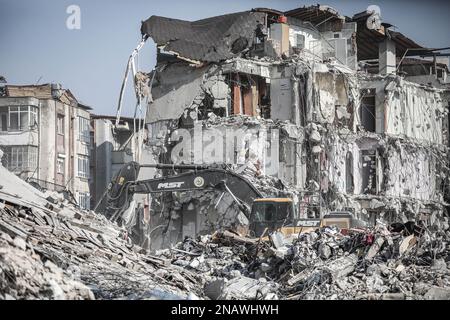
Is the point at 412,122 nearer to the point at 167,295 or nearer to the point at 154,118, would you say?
the point at 154,118

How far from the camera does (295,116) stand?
94.7 ft

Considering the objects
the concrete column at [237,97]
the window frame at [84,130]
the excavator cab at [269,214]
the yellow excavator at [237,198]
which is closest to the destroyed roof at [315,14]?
the concrete column at [237,97]

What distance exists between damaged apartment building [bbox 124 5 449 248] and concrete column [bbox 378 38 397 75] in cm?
5

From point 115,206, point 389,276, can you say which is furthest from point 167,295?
point 115,206

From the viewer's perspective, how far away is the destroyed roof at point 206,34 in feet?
92.6

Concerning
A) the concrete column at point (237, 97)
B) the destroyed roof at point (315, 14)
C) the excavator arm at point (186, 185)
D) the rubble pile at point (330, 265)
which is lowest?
the rubble pile at point (330, 265)

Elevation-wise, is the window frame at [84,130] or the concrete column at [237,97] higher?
the concrete column at [237,97]

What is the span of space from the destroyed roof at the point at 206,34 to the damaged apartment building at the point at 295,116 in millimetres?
37

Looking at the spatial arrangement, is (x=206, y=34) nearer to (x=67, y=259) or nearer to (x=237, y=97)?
(x=237, y=97)

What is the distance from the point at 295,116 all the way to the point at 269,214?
10.6m

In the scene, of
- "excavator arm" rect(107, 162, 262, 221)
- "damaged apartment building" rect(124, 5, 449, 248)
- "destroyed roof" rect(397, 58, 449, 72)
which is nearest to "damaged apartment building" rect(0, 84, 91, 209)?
"damaged apartment building" rect(124, 5, 449, 248)

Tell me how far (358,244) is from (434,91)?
20.9 metres

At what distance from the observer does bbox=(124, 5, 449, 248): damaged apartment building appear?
89.6 feet

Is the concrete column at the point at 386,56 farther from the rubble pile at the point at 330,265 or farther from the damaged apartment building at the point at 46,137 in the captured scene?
the rubble pile at the point at 330,265
